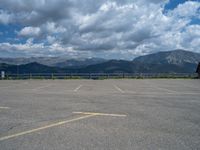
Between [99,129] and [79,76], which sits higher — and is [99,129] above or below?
below

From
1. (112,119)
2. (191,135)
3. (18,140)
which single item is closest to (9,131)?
(18,140)

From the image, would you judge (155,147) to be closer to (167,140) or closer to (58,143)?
(167,140)

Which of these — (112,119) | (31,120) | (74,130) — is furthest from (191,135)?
(31,120)

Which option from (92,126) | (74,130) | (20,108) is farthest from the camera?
(20,108)

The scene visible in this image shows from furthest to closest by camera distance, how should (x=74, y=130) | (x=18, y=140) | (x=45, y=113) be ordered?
1. (x=45, y=113)
2. (x=74, y=130)
3. (x=18, y=140)

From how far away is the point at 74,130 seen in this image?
514 cm

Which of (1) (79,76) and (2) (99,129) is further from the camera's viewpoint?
(1) (79,76)

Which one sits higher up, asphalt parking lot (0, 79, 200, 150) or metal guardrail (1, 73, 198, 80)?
metal guardrail (1, 73, 198, 80)

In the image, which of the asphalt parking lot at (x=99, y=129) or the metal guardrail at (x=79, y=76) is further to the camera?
the metal guardrail at (x=79, y=76)

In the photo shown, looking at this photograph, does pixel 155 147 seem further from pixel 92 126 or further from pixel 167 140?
pixel 92 126

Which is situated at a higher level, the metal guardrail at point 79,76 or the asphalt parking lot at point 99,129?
the metal guardrail at point 79,76

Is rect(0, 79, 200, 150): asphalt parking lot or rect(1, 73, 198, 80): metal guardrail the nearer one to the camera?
rect(0, 79, 200, 150): asphalt parking lot

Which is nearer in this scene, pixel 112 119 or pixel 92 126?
pixel 92 126

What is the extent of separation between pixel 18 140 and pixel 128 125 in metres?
2.83
